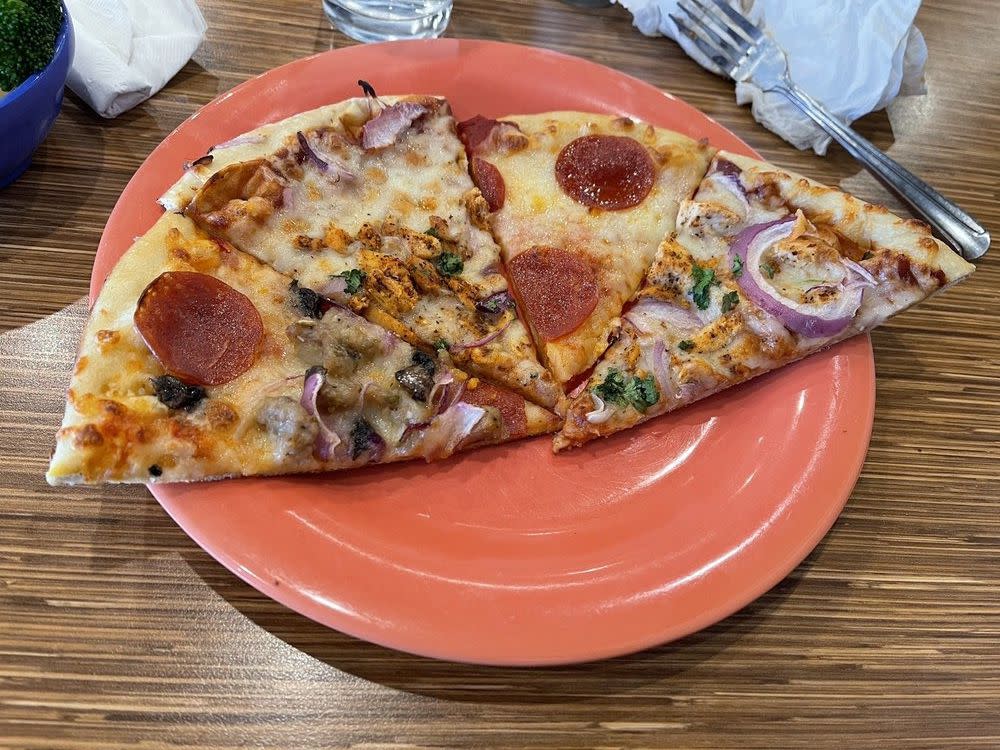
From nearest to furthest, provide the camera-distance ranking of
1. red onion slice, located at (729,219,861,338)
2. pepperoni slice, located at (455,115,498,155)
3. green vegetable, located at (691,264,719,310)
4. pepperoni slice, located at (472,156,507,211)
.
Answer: red onion slice, located at (729,219,861,338) < green vegetable, located at (691,264,719,310) < pepperoni slice, located at (472,156,507,211) < pepperoni slice, located at (455,115,498,155)

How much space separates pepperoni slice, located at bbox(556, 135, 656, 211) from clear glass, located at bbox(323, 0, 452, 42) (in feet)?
3.26

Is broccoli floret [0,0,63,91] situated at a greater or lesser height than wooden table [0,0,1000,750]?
greater

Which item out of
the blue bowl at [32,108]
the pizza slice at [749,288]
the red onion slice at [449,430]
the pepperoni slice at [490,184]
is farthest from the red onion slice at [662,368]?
the blue bowl at [32,108]

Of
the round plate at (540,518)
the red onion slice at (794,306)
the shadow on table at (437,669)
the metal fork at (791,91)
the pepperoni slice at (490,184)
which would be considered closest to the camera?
the round plate at (540,518)

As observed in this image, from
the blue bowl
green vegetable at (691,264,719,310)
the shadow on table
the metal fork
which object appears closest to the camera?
the shadow on table

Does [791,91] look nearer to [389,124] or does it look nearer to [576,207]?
[576,207]

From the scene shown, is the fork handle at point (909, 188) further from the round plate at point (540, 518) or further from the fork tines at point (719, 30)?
the round plate at point (540, 518)

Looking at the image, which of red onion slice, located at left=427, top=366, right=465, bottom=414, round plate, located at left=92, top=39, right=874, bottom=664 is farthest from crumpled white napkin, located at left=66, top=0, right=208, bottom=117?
red onion slice, located at left=427, top=366, right=465, bottom=414

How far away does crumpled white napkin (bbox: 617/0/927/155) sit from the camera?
3.07m

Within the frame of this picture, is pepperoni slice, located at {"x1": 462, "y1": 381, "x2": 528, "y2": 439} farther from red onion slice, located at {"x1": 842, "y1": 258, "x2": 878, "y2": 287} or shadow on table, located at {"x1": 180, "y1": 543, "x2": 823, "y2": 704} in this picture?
red onion slice, located at {"x1": 842, "y1": 258, "x2": 878, "y2": 287}

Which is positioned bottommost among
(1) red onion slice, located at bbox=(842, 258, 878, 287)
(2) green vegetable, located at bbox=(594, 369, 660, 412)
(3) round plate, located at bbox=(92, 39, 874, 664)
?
(3) round plate, located at bbox=(92, 39, 874, 664)

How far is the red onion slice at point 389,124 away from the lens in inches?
92.9

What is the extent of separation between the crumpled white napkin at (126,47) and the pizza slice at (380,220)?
68cm

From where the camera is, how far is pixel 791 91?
301 cm
